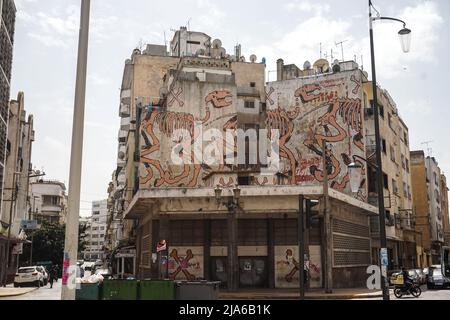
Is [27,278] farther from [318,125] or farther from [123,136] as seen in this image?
[318,125]

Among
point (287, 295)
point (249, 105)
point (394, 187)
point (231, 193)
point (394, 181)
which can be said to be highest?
point (249, 105)

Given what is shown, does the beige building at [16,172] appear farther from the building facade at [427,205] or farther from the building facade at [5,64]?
the building facade at [427,205]

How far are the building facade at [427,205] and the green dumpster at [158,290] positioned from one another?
56602mm

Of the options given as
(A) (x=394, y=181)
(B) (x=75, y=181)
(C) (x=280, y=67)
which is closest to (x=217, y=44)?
(C) (x=280, y=67)

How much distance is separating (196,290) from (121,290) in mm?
2779

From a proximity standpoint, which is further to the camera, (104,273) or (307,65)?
(307,65)

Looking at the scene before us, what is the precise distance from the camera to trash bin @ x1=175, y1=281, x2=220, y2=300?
17906 millimetres

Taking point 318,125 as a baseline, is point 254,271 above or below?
below

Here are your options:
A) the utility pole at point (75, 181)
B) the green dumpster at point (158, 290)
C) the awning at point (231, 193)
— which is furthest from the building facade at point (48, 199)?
the utility pole at point (75, 181)

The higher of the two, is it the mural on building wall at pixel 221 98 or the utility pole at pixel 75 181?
the mural on building wall at pixel 221 98

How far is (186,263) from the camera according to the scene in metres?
31.4

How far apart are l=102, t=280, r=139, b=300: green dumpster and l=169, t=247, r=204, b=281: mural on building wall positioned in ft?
41.0

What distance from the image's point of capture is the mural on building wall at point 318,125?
1673 inches

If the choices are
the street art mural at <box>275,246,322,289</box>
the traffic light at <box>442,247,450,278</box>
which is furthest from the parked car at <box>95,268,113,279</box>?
the traffic light at <box>442,247,450,278</box>
